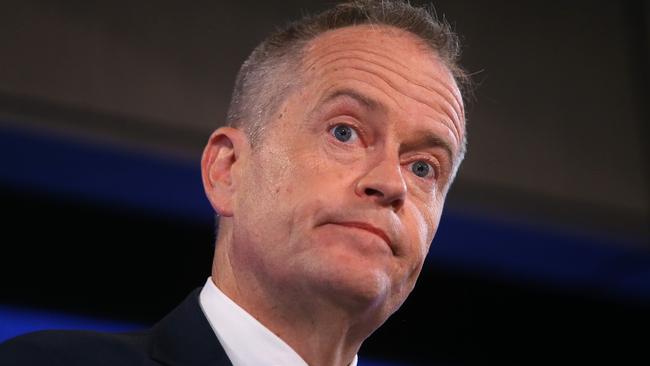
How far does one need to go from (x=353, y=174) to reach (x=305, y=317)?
24 cm

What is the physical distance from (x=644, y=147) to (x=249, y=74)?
221 centimetres

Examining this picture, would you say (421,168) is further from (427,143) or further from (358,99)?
(358,99)

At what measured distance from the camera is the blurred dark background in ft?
9.61

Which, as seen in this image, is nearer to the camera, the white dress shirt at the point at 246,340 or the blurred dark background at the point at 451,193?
the white dress shirt at the point at 246,340

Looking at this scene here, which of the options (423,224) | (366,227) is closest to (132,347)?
(366,227)

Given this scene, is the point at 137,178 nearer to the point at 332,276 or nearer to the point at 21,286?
the point at 21,286

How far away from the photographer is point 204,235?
322cm

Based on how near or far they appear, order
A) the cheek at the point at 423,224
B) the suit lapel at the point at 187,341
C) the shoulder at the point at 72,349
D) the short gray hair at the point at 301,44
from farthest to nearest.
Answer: the short gray hair at the point at 301,44 < the cheek at the point at 423,224 < the suit lapel at the point at 187,341 < the shoulder at the point at 72,349

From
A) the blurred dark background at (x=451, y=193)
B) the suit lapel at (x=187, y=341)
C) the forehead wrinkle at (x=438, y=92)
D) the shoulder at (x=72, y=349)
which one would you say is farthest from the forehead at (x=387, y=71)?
the blurred dark background at (x=451, y=193)

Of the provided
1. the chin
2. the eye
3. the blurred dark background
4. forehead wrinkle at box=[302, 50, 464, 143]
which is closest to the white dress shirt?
the chin

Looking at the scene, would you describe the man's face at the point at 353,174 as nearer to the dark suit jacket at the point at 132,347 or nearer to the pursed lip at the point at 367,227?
the pursed lip at the point at 367,227

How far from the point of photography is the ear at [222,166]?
1728mm

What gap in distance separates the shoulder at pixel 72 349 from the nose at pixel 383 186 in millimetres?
420

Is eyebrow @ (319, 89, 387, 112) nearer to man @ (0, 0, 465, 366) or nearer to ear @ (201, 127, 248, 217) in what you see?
man @ (0, 0, 465, 366)
